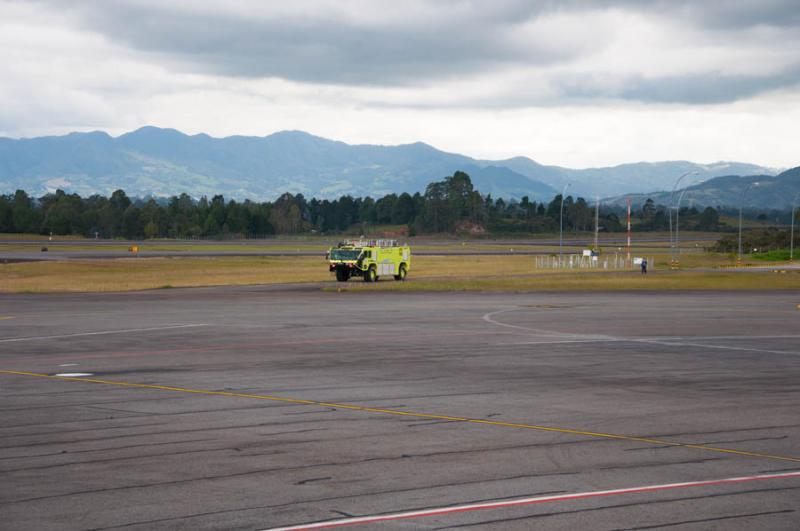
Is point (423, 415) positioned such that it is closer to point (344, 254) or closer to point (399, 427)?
point (399, 427)

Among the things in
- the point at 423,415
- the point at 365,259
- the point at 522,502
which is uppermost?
the point at 365,259

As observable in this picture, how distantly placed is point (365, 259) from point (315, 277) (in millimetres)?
10871

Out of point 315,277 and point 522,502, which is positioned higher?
point 522,502

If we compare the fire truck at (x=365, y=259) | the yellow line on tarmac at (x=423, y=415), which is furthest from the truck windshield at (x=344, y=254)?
the yellow line on tarmac at (x=423, y=415)

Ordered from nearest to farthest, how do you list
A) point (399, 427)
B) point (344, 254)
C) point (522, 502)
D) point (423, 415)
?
1. point (522, 502)
2. point (399, 427)
3. point (423, 415)
4. point (344, 254)

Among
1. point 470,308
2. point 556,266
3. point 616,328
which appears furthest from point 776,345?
point 556,266

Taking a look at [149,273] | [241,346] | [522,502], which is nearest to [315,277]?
[149,273]

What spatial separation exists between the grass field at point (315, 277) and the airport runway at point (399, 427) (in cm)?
2640

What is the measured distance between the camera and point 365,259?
2377 inches

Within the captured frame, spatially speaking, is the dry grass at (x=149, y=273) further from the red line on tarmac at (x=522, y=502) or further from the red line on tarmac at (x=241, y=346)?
the red line on tarmac at (x=522, y=502)

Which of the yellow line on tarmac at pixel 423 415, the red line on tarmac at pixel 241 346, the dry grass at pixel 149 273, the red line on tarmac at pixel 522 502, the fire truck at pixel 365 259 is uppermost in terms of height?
the fire truck at pixel 365 259

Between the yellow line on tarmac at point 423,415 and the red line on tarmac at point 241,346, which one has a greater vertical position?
the yellow line on tarmac at point 423,415

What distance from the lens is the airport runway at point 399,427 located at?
10.0 meters

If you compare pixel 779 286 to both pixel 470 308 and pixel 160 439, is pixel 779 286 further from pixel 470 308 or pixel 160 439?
pixel 160 439
